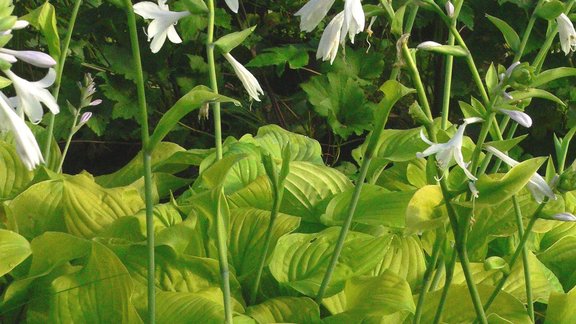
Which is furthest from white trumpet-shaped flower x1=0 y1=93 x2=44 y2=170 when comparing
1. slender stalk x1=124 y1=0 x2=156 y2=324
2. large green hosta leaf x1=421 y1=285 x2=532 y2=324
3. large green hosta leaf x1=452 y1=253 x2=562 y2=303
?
large green hosta leaf x1=452 y1=253 x2=562 y2=303

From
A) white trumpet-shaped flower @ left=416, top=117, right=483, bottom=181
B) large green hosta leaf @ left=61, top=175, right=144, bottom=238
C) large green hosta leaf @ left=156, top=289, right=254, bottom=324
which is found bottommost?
large green hosta leaf @ left=156, top=289, right=254, bottom=324

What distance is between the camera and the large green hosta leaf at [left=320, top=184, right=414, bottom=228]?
134 cm

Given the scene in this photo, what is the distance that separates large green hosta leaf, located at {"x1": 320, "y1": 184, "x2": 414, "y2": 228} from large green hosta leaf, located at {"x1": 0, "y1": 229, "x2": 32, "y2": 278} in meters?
0.53

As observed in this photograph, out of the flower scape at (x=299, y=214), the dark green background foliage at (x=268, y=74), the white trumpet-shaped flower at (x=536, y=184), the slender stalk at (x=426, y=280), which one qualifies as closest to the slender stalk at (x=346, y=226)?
the flower scape at (x=299, y=214)

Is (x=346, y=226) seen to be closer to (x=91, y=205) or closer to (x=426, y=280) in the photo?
(x=426, y=280)

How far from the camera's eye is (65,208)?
1284 mm

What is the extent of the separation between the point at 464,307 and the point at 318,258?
26 cm

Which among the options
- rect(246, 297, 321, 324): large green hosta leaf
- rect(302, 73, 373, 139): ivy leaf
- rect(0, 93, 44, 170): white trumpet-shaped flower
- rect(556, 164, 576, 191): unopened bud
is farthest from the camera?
rect(302, 73, 373, 139): ivy leaf

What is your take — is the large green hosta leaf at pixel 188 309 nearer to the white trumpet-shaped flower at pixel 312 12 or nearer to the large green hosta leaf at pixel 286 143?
the white trumpet-shaped flower at pixel 312 12

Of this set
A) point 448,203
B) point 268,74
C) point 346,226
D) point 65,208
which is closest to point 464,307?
point 346,226

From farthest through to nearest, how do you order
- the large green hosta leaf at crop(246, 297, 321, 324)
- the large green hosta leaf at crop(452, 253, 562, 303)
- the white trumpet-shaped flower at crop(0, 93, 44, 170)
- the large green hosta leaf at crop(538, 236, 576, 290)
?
the large green hosta leaf at crop(538, 236, 576, 290) < the large green hosta leaf at crop(452, 253, 562, 303) < the large green hosta leaf at crop(246, 297, 321, 324) < the white trumpet-shaped flower at crop(0, 93, 44, 170)

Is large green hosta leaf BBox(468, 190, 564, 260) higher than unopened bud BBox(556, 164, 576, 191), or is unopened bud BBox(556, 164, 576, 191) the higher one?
unopened bud BBox(556, 164, 576, 191)

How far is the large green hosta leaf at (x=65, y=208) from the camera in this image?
1.28m

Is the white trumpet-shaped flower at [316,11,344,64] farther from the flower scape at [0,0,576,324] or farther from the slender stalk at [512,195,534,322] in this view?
the slender stalk at [512,195,534,322]
